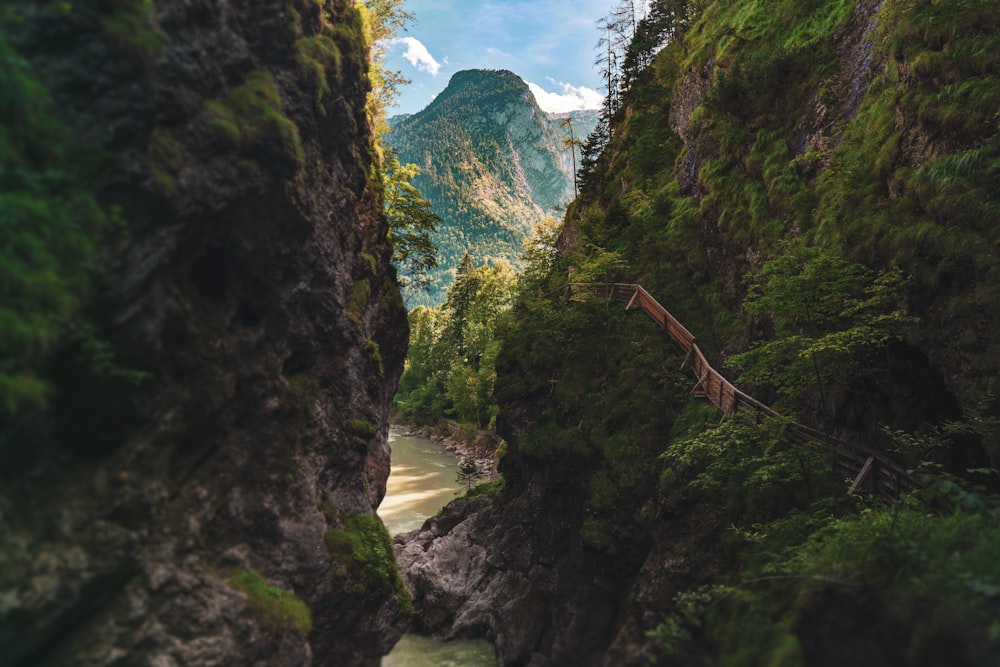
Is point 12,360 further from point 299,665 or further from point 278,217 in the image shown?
point 299,665

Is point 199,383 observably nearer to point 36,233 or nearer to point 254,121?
point 36,233

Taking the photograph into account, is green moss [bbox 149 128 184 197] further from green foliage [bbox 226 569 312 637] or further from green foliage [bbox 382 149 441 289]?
green foliage [bbox 382 149 441 289]

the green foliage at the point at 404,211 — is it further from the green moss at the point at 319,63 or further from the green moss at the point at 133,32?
the green moss at the point at 133,32

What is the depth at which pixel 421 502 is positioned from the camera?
38.1 metres

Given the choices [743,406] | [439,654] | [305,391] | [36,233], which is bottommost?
[439,654]

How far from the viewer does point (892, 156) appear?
40.7 ft

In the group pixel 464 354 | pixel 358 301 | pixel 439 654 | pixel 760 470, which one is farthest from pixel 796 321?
pixel 464 354

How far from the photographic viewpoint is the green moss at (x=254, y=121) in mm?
9297

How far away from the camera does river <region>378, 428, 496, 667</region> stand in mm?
20375

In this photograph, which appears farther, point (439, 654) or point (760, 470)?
point (439, 654)

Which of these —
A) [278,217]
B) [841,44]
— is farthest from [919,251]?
[278,217]

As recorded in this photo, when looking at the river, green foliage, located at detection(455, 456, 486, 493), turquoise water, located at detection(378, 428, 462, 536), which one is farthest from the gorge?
green foliage, located at detection(455, 456, 486, 493)

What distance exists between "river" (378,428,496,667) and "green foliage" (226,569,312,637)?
11.6 metres

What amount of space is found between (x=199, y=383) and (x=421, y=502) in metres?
31.1
